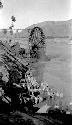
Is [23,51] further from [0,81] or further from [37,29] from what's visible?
[0,81]

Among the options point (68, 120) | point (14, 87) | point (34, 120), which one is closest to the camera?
point (34, 120)

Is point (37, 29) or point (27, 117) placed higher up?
point (37, 29)

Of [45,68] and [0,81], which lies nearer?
Answer: [0,81]

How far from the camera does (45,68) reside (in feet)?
113

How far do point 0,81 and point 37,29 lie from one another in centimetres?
2473

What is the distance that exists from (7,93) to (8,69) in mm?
1506

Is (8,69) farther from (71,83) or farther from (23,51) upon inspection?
(23,51)

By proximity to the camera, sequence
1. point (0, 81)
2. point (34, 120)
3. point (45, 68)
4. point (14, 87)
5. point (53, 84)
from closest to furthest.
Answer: point (34, 120), point (0, 81), point (14, 87), point (53, 84), point (45, 68)

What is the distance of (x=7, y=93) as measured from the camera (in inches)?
475

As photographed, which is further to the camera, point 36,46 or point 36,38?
point 36,46

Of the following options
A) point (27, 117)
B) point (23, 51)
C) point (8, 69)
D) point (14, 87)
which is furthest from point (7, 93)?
point (23, 51)

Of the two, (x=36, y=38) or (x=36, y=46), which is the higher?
(x=36, y=38)

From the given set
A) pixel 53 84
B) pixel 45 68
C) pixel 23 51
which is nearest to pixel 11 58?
pixel 53 84

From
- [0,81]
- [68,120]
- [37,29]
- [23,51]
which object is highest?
[37,29]
